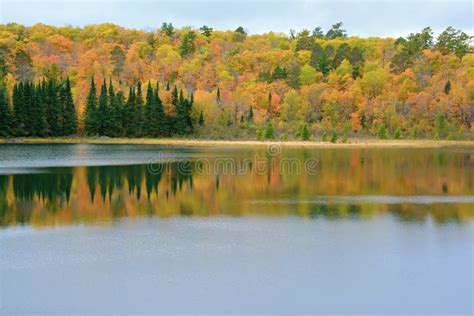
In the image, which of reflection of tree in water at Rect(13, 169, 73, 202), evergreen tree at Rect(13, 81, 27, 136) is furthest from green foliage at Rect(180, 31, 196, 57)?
reflection of tree in water at Rect(13, 169, 73, 202)

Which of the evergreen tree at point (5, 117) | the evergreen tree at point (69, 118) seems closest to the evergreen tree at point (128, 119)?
the evergreen tree at point (69, 118)

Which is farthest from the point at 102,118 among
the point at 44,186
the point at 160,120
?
the point at 44,186

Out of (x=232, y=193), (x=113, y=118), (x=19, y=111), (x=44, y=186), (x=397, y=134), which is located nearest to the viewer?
(x=232, y=193)

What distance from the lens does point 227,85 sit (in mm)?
118250

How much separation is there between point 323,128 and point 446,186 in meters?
61.8

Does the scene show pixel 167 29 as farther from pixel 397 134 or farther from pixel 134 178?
pixel 134 178

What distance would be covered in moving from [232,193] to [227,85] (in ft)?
299

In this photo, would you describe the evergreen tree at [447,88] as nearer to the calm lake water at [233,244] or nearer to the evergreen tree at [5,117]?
the evergreen tree at [5,117]

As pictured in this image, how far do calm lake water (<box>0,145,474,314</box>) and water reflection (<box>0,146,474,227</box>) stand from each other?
10 cm

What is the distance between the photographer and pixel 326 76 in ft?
388

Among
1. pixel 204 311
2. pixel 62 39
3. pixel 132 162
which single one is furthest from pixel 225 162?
pixel 62 39

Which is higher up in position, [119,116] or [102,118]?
[119,116]

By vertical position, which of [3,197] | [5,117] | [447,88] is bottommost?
[3,197]

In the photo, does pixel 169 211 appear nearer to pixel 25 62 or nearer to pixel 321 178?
pixel 321 178
